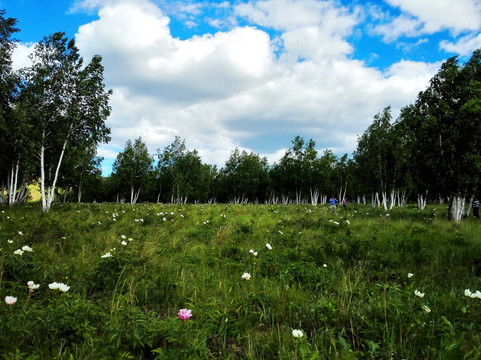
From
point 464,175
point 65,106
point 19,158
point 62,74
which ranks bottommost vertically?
point 464,175

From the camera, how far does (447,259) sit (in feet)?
20.6

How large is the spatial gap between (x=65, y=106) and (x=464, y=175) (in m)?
28.1

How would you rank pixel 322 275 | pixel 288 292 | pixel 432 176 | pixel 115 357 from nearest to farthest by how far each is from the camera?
1. pixel 115 357
2. pixel 288 292
3. pixel 322 275
4. pixel 432 176

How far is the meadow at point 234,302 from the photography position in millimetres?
2592

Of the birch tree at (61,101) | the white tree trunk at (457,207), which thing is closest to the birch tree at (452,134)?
the white tree trunk at (457,207)

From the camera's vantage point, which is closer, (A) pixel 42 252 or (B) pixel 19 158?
(A) pixel 42 252

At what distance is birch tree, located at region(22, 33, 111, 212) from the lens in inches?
661

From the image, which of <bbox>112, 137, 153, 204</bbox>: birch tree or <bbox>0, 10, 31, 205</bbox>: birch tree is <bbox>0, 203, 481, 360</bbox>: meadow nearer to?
<bbox>0, 10, 31, 205</bbox>: birch tree

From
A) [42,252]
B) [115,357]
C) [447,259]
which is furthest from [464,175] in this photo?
[42,252]

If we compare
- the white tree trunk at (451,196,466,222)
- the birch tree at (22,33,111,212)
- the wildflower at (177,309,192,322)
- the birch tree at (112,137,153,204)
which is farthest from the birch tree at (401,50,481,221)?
the birch tree at (112,137,153,204)

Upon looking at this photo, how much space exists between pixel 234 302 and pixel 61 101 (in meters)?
20.5

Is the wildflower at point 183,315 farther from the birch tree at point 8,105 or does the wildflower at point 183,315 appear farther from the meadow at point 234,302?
the birch tree at point 8,105

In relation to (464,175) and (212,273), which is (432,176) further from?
(212,273)

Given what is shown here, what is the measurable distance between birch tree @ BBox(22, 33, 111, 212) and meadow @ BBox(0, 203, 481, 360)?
43.3 ft
